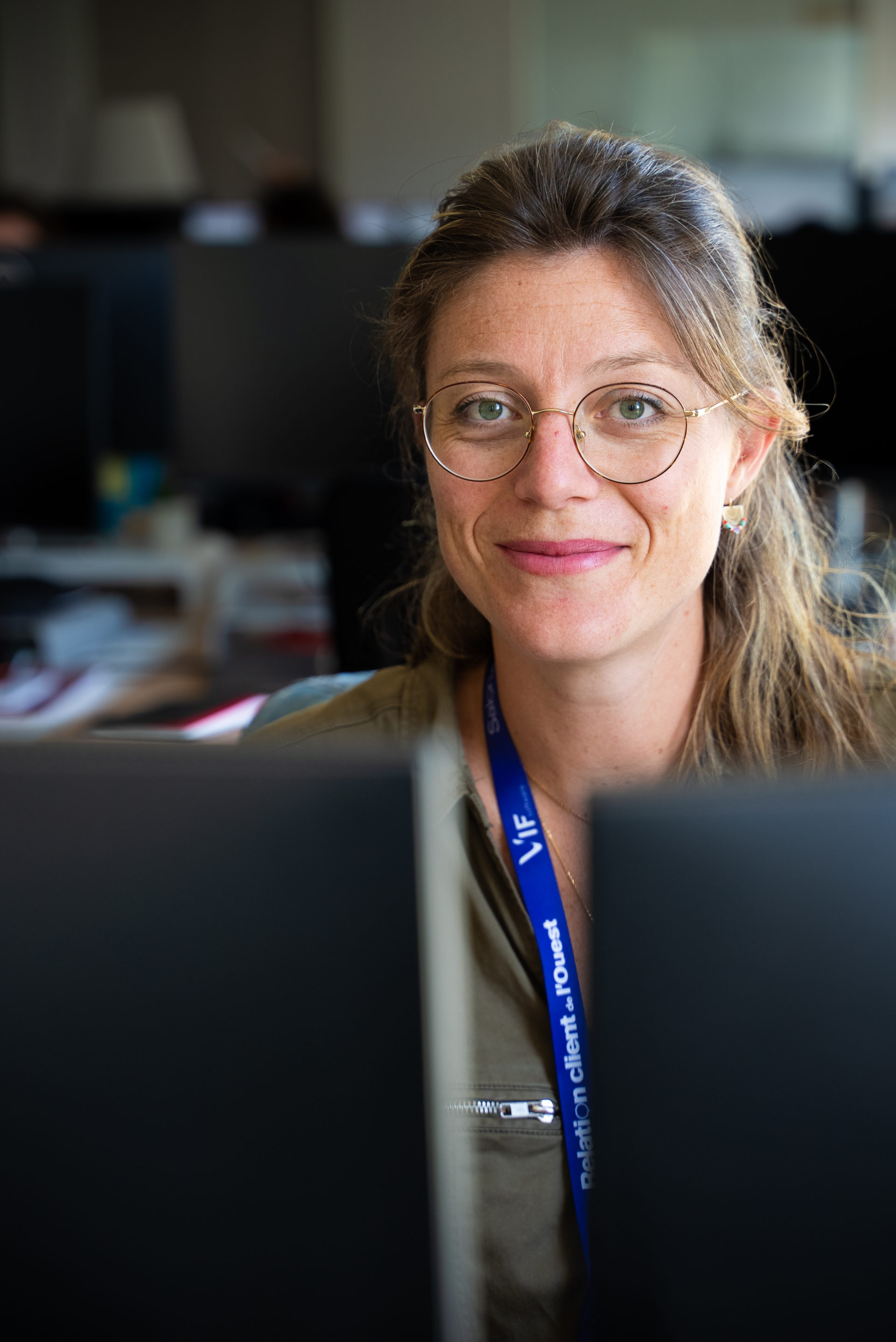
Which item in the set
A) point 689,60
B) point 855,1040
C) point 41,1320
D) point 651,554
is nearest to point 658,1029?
point 855,1040

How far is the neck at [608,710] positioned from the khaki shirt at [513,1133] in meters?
0.12

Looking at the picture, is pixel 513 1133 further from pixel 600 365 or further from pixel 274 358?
pixel 274 358

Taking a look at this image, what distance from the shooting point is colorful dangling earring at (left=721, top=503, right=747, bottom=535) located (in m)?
1.01

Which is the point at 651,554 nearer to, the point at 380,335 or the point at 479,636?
the point at 479,636

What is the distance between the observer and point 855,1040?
381mm

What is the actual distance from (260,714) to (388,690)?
220 mm

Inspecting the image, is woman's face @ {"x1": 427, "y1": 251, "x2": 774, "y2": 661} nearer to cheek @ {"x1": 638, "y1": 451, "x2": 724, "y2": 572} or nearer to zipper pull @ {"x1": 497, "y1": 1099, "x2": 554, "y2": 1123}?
cheek @ {"x1": 638, "y1": 451, "x2": 724, "y2": 572}

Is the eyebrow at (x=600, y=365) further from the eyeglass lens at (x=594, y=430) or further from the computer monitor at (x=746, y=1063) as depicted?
the computer monitor at (x=746, y=1063)

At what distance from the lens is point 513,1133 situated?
31.0 inches

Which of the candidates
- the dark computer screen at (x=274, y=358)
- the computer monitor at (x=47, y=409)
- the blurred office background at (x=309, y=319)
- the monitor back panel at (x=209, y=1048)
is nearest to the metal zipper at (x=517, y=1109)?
the monitor back panel at (x=209, y=1048)

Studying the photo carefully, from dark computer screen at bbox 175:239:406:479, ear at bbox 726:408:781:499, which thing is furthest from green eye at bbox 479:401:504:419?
dark computer screen at bbox 175:239:406:479

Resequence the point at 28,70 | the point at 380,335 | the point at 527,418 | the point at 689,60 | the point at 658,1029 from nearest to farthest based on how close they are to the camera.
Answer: the point at 658,1029
the point at 527,418
the point at 380,335
the point at 689,60
the point at 28,70

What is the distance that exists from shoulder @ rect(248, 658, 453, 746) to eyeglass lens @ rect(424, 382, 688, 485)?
224 mm

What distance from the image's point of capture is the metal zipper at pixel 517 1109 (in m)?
0.79
